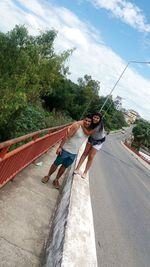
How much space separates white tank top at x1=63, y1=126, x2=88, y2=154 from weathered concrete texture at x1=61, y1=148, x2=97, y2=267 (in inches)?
50.0

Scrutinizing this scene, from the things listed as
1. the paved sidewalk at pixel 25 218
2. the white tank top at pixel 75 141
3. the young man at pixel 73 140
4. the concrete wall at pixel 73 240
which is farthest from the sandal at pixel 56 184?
the concrete wall at pixel 73 240

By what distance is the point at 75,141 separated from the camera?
7.88m

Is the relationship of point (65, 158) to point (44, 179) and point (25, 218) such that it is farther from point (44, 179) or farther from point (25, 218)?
point (25, 218)

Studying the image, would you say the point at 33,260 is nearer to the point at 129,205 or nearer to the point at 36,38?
the point at 129,205

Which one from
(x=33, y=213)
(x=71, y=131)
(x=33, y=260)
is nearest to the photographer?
(x=33, y=260)

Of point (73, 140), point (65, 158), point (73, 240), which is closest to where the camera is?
point (73, 240)

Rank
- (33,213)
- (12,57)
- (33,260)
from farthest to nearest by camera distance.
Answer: (12,57)
(33,213)
(33,260)

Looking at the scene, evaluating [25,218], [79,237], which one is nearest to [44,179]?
[25,218]

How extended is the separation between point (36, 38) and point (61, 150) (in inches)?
1826

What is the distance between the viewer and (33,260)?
4.75 m

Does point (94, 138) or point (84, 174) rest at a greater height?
point (94, 138)

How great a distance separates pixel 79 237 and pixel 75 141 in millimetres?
3163

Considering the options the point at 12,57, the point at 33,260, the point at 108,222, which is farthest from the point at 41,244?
the point at 12,57

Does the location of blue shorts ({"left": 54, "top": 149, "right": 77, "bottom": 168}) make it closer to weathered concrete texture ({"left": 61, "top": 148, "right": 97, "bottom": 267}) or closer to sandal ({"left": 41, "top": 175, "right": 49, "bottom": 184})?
sandal ({"left": 41, "top": 175, "right": 49, "bottom": 184})
